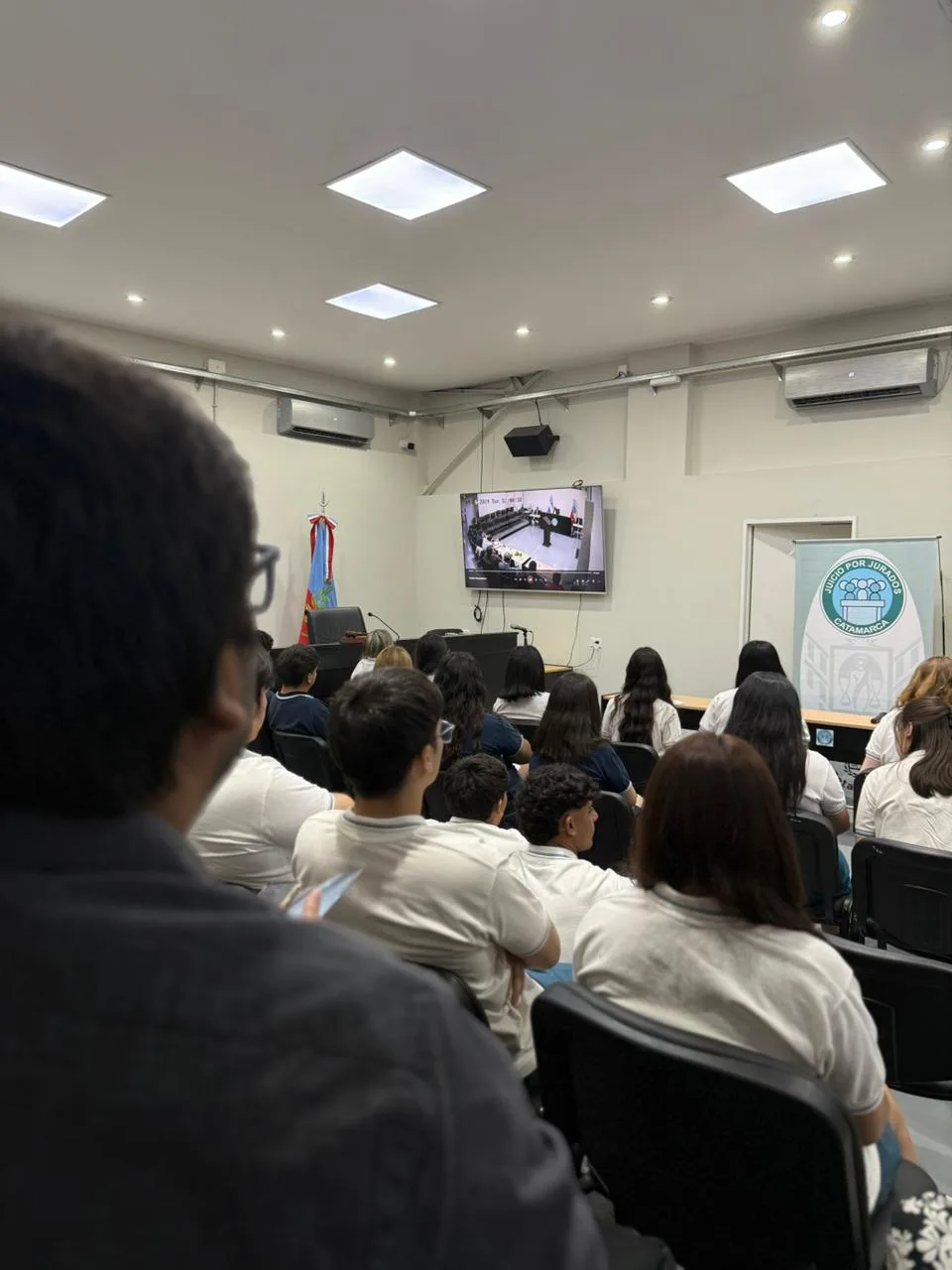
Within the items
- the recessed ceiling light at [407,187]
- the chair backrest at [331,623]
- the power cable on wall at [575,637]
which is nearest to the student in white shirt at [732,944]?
the recessed ceiling light at [407,187]

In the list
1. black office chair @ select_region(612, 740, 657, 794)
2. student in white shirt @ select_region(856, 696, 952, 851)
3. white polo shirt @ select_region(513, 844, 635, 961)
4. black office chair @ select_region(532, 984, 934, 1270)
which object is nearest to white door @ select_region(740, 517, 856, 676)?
black office chair @ select_region(612, 740, 657, 794)

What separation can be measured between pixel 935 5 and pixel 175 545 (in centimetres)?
358

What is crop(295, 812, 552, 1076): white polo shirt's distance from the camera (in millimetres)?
1404


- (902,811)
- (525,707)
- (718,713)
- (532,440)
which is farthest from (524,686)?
(532,440)

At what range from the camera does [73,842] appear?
385 millimetres

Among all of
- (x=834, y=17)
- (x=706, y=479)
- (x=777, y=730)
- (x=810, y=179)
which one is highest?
(x=810, y=179)

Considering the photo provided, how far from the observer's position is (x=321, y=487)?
8.00 metres

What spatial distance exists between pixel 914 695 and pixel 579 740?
132cm

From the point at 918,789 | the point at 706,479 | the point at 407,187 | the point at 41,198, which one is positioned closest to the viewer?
the point at 918,789

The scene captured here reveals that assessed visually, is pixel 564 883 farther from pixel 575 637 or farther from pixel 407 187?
pixel 575 637

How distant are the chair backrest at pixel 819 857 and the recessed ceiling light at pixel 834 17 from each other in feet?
9.11

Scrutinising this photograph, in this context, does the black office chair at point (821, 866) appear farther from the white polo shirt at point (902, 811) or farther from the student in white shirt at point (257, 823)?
the student in white shirt at point (257, 823)

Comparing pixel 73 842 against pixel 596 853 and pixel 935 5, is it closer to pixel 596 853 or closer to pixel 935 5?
pixel 596 853

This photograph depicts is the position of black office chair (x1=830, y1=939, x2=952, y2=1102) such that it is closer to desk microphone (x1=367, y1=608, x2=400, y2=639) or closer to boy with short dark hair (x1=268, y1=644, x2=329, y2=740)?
boy with short dark hair (x1=268, y1=644, x2=329, y2=740)
